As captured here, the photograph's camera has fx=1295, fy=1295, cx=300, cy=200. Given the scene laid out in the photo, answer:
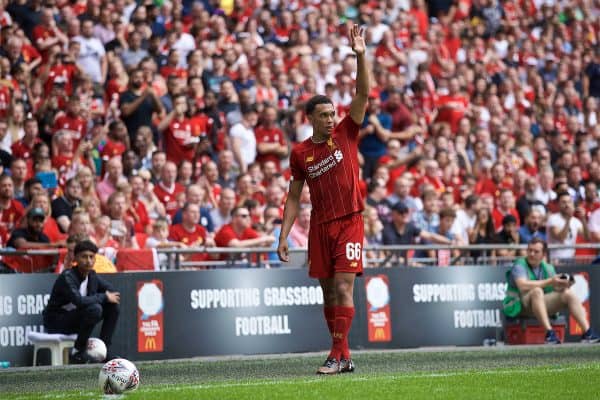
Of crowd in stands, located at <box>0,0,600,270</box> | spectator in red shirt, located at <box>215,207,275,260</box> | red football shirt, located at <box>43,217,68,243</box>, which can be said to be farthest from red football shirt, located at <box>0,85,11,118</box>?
spectator in red shirt, located at <box>215,207,275,260</box>

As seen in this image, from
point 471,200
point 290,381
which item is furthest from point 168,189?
point 290,381

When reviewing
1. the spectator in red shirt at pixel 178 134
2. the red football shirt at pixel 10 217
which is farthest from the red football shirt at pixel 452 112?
the red football shirt at pixel 10 217

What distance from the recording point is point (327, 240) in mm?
11758

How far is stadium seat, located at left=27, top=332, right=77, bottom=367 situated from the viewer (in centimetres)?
1462

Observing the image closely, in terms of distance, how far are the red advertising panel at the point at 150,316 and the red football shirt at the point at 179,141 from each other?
4769 mm

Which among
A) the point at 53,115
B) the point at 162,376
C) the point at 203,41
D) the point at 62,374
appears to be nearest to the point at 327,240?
the point at 162,376

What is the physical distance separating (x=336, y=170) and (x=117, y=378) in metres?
2.91

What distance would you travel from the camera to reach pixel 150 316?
51.3ft

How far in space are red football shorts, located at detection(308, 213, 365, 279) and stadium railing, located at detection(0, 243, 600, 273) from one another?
14.0ft

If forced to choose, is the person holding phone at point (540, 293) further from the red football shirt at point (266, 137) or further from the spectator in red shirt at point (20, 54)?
the spectator in red shirt at point (20, 54)

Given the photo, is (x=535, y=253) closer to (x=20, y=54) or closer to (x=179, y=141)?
(x=179, y=141)

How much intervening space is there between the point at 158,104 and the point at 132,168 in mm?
1837

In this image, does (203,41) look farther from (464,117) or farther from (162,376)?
(162,376)

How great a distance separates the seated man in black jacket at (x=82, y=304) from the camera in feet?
46.9
